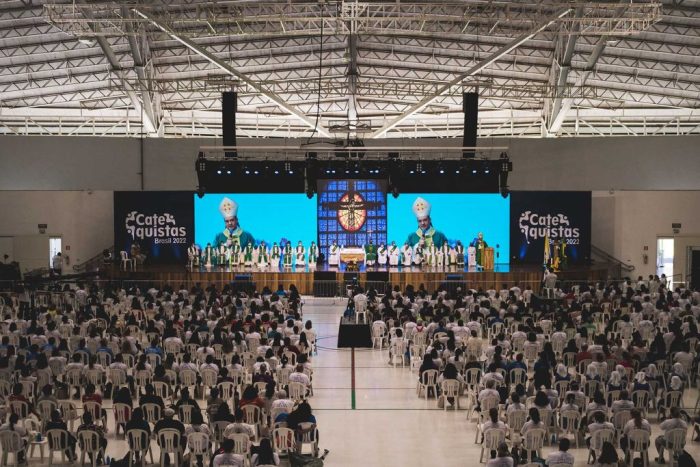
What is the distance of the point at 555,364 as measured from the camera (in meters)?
18.3

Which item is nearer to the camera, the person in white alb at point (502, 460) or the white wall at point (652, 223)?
the person in white alb at point (502, 460)

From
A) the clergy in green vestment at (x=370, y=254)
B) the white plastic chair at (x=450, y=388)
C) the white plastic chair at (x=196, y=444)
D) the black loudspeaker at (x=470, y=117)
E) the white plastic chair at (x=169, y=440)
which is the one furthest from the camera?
the clergy in green vestment at (x=370, y=254)

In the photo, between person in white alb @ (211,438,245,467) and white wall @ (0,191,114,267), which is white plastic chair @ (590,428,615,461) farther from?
white wall @ (0,191,114,267)

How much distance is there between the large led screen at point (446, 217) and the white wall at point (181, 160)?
105 inches

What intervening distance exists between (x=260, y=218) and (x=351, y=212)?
349 cm

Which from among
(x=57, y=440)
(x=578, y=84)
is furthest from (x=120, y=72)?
(x=57, y=440)

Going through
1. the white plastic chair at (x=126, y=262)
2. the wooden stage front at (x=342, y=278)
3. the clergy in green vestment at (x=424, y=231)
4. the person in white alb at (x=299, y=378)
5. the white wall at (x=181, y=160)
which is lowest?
the person in white alb at (x=299, y=378)

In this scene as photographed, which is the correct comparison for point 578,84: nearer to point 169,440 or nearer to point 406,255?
point 406,255

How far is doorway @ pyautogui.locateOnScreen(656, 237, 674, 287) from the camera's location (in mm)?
35812

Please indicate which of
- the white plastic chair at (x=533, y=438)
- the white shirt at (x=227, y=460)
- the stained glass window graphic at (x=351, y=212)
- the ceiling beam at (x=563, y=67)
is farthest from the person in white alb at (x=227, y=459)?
the stained glass window graphic at (x=351, y=212)

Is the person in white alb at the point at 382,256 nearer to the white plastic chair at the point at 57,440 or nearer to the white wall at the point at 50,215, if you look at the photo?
the white wall at the point at 50,215

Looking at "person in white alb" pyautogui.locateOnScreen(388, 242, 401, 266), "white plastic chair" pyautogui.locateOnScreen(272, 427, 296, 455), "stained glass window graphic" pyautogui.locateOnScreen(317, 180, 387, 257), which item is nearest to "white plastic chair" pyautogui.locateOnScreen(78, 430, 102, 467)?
"white plastic chair" pyautogui.locateOnScreen(272, 427, 296, 455)

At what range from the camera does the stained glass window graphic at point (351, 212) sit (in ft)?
116

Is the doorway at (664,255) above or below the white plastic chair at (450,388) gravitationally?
above
